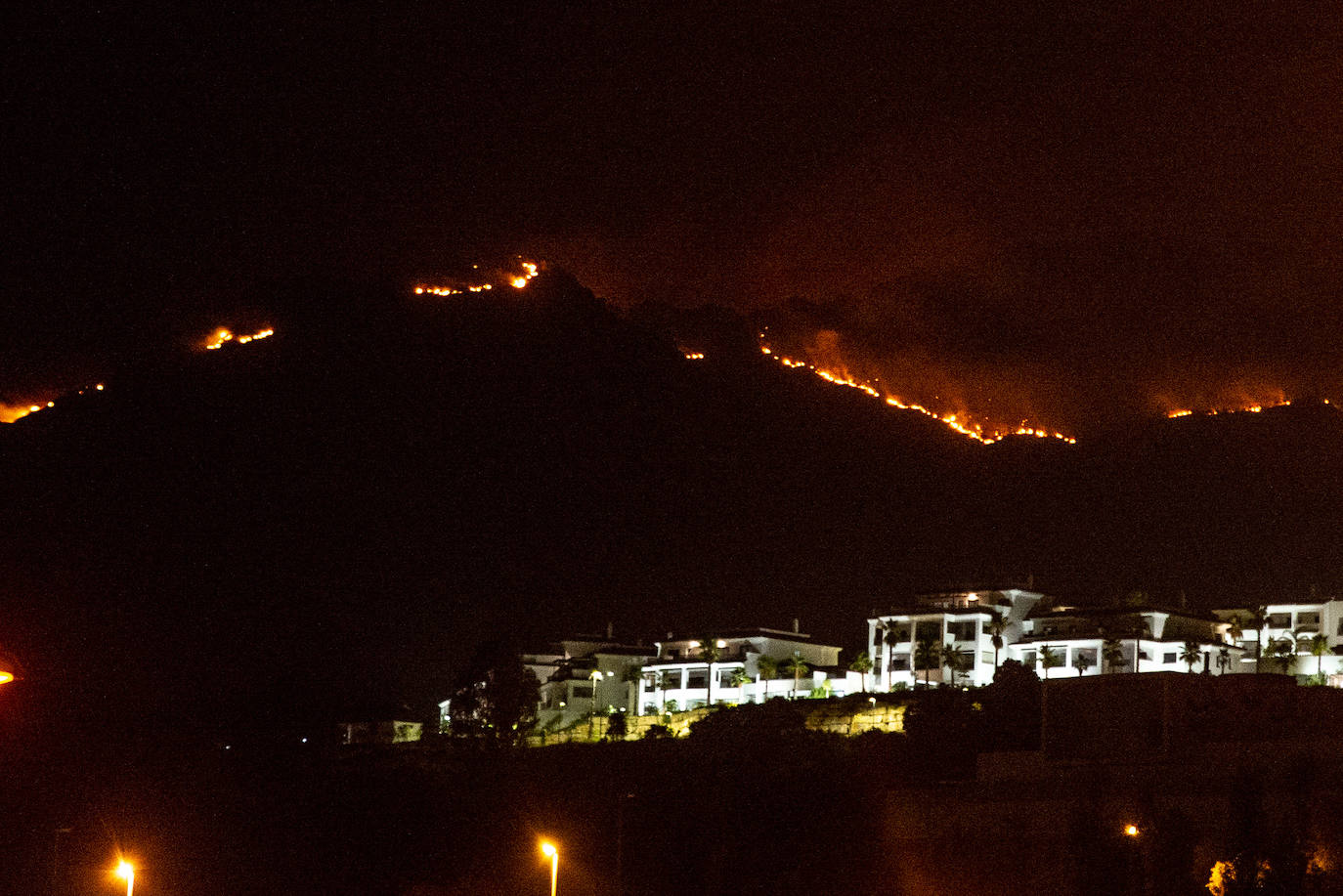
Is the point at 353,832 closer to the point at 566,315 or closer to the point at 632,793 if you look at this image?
the point at 632,793

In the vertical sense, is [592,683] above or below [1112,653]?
below

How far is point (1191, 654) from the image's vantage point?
49.3 m

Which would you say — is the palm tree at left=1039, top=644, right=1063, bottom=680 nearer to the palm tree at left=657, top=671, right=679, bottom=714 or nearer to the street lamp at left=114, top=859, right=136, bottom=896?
the palm tree at left=657, top=671, right=679, bottom=714

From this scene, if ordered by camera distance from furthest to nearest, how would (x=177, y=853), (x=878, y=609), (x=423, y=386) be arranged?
(x=423, y=386) → (x=878, y=609) → (x=177, y=853)

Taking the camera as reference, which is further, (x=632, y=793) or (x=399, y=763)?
(x=399, y=763)

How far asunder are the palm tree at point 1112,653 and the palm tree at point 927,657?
5.08 metres

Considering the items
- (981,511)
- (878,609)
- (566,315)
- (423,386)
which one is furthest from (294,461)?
(878,609)

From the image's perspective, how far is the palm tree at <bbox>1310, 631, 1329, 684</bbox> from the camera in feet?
160

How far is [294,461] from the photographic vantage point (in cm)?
9244

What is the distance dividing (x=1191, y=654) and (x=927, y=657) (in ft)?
25.8

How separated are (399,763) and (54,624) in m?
25.2

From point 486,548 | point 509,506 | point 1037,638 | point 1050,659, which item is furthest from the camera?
point 509,506

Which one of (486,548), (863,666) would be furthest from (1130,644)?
(486,548)

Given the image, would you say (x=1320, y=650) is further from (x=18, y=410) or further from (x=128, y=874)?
(x=18, y=410)
